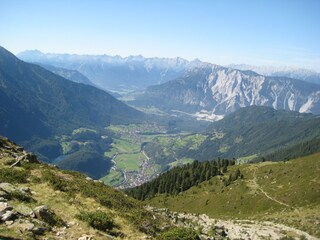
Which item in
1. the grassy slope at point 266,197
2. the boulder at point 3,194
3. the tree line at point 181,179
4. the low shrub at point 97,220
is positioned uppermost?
the boulder at point 3,194

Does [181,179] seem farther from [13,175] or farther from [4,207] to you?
A: [4,207]

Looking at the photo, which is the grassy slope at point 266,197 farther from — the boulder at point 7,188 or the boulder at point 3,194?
the boulder at point 3,194

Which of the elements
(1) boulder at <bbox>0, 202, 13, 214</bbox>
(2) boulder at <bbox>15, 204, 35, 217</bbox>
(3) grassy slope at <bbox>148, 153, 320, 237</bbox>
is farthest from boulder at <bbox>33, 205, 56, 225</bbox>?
(3) grassy slope at <bbox>148, 153, 320, 237</bbox>

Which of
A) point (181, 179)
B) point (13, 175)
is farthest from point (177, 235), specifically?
point (181, 179)

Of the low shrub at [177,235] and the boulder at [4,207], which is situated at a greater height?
the boulder at [4,207]

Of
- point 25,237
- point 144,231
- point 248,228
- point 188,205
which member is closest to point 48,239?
point 25,237

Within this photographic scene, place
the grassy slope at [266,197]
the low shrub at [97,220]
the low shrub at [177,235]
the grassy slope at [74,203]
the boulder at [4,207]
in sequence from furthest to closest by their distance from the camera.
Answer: the grassy slope at [266,197], the low shrub at [177,235], the low shrub at [97,220], the grassy slope at [74,203], the boulder at [4,207]

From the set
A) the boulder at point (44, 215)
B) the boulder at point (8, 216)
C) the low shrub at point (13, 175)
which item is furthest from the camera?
the low shrub at point (13, 175)

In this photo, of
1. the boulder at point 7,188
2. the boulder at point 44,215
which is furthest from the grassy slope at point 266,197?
the boulder at point 7,188

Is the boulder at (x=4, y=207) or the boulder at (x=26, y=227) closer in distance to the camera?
the boulder at (x=26, y=227)
